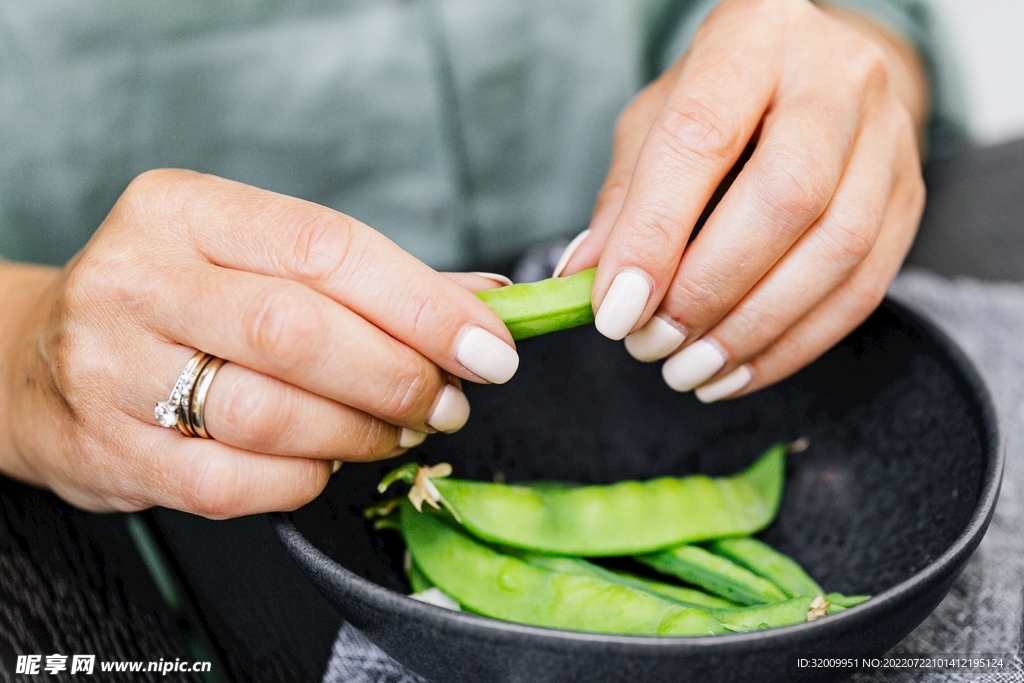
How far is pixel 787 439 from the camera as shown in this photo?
84cm

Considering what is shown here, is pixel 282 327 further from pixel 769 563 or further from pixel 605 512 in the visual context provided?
pixel 769 563

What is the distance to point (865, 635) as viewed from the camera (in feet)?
1.48

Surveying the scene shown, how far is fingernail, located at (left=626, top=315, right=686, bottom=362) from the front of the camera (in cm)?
66

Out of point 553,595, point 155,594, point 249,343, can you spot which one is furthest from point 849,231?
point 155,594

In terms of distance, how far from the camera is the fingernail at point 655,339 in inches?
26.2

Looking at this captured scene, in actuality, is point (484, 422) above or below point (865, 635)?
below

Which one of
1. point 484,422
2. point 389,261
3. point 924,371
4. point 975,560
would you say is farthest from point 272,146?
point 975,560

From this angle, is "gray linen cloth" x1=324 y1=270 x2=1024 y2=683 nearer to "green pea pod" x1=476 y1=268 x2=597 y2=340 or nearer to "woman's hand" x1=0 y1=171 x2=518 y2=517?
"woman's hand" x1=0 y1=171 x2=518 y2=517

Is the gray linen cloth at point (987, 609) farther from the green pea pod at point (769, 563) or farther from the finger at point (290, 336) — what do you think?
the finger at point (290, 336)

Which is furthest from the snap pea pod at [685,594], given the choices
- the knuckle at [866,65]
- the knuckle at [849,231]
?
the knuckle at [866,65]

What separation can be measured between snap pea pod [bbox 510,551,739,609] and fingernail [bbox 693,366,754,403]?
0.62 ft

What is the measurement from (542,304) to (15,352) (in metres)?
0.49

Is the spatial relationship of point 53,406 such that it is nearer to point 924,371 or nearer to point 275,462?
point 275,462

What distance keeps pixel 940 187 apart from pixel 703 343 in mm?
850
